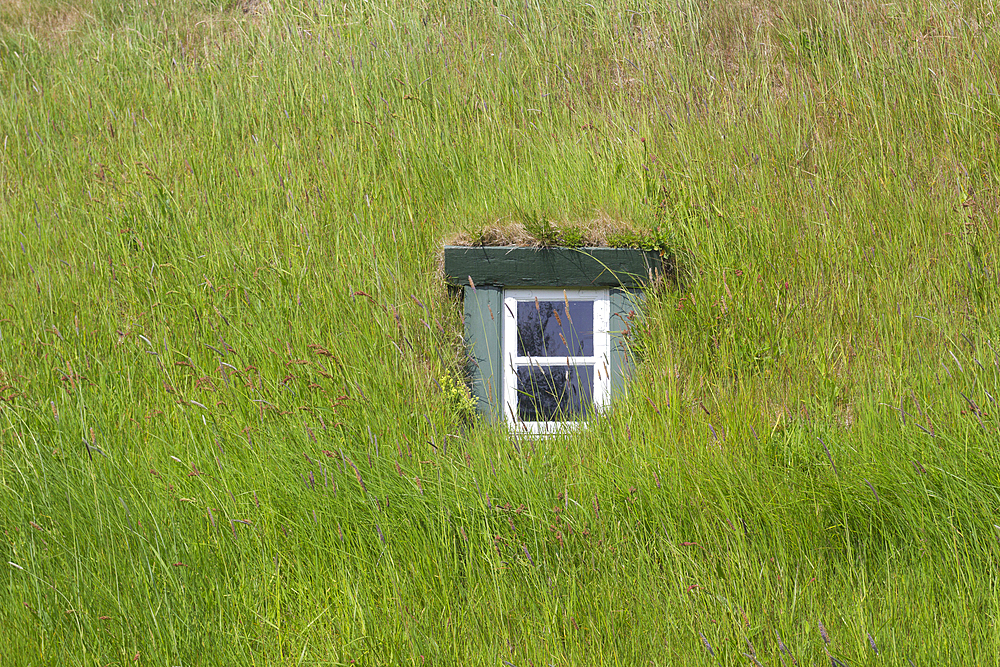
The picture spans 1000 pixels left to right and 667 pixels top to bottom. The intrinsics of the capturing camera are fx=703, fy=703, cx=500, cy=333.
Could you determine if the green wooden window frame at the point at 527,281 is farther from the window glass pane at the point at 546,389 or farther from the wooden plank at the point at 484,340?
the window glass pane at the point at 546,389

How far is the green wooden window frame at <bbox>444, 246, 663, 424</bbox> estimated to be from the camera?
3576 millimetres

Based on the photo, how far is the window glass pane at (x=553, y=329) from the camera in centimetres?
362

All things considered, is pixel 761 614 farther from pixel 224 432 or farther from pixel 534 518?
pixel 224 432

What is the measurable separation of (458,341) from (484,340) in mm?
135

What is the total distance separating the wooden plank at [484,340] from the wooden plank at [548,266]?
3.1 inches

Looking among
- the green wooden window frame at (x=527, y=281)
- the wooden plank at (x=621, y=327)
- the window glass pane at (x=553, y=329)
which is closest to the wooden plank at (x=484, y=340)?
the green wooden window frame at (x=527, y=281)

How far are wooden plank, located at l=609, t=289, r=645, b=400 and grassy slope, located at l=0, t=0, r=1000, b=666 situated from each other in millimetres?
125

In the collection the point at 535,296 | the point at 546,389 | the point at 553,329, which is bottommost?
the point at 546,389

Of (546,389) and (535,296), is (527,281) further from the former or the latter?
(546,389)

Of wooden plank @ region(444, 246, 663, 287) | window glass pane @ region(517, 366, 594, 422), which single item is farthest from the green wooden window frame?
window glass pane @ region(517, 366, 594, 422)

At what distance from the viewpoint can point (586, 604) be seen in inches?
89.7

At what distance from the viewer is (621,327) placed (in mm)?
3619

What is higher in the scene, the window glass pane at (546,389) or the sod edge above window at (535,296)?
the sod edge above window at (535,296)

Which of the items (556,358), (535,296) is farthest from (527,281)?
(556,358)
